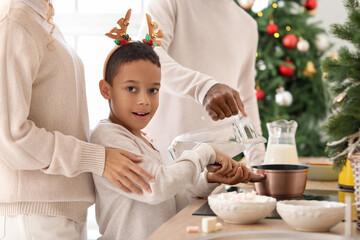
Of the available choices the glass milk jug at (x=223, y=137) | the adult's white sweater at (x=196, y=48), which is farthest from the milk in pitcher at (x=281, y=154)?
the adult's white sweater at (x=196, y=48)

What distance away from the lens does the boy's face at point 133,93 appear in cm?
143

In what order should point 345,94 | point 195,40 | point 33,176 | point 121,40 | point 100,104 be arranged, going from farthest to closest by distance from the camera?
point 100,104
point 195,40
point 121,40
point 33,176
point 345,94

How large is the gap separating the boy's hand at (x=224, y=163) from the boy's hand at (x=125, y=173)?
309 millimetres

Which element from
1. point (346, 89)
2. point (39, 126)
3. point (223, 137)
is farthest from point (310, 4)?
point (39, 126)

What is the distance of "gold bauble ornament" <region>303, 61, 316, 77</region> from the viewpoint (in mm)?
4012

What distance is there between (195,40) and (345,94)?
45.4 inches

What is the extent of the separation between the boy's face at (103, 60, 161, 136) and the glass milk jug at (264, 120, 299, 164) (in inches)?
19.5

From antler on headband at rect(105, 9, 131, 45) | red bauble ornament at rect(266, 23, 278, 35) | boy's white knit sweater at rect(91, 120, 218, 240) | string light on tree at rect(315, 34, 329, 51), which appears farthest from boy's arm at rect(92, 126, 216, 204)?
string light on tree at rect(315, 34, 329, 51)

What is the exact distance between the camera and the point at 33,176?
1244mm

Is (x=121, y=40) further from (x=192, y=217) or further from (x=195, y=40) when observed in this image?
(x=195, y=40)

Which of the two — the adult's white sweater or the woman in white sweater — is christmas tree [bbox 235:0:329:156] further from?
the woman in white sweater

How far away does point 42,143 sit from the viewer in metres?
1.18

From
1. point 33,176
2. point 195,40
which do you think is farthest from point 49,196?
point 195,40

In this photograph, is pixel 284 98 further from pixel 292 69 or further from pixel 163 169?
pixel 163 169
